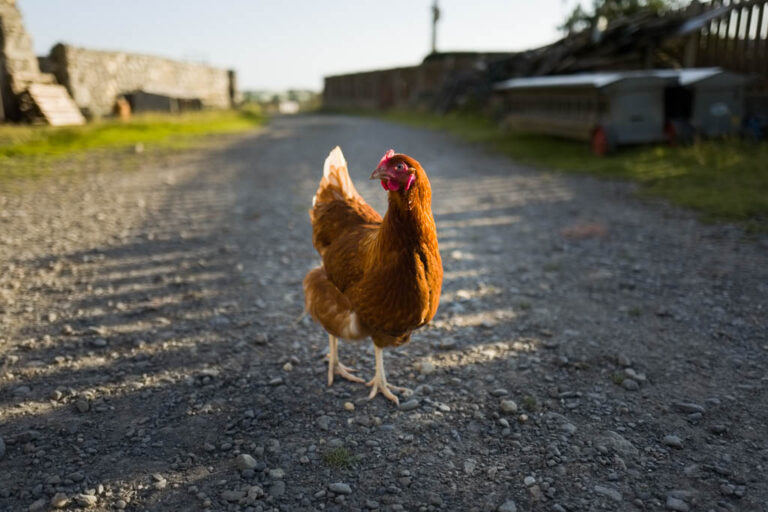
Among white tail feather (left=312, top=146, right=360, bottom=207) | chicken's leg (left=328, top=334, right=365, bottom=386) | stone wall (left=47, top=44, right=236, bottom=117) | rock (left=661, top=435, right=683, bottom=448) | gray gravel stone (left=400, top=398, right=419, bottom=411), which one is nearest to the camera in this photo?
rock (left=661, top=435, right=683, bottom=448)

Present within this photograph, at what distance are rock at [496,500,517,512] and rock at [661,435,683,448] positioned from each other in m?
0.92

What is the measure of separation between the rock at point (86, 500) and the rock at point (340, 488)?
100 centimetres

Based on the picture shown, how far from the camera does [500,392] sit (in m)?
2.97

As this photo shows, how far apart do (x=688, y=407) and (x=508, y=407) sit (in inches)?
38.3

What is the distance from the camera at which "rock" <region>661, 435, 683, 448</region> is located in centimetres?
248

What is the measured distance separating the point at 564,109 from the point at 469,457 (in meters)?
10.7

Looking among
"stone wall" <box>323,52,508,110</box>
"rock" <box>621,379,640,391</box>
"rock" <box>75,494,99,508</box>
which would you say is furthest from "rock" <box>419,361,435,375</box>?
"stone wall" <box>323,52,508,110</box>

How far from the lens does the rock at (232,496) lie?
219cm

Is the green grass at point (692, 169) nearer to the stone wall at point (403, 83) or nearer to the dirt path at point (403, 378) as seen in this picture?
the dirt path at point (403, 378)

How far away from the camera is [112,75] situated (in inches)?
819

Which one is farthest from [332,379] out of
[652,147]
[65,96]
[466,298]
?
[65,96]

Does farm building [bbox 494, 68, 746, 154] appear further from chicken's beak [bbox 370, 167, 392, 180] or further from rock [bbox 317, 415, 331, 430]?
rock [bbox 317, 415, 331, 430]

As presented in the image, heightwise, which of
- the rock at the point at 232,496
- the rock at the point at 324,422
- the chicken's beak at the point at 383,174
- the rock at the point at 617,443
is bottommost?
the rock at the point at 232,496

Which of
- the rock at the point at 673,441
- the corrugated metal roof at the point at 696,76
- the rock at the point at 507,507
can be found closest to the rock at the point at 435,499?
the rock at the point at 507,507
